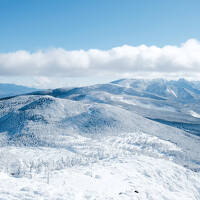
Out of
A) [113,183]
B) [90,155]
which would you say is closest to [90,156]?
[90,155]

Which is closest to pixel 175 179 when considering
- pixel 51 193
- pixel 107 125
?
pixel 51 193

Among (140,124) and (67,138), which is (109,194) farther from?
(140,124)

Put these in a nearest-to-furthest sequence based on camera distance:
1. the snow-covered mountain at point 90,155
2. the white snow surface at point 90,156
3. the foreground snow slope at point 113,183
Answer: the foreground snow slope at point 113,183
the white snow surface at point 90,156
the snow-covered mountain at point 90,155

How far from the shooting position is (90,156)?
25.3 metres

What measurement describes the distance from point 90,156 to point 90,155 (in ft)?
1.13

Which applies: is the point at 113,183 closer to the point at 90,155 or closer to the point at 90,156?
the point at 90,156

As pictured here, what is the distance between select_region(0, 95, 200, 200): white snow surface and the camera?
12.6 meters

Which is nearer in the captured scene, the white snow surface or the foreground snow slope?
the foreground snow slope

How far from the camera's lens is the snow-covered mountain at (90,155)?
42.1 ft

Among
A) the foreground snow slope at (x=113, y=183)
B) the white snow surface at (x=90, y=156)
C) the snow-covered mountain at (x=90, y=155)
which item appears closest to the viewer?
the foreground snow slope at (x=113, y=183)

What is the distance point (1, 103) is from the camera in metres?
56.2

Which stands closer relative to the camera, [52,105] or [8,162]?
[8,162]

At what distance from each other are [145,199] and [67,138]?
21934mm

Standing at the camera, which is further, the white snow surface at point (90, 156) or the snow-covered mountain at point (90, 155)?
the snow-covered mountain at point (90, 155)
